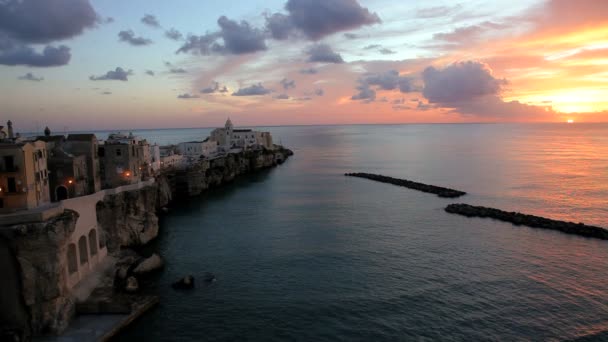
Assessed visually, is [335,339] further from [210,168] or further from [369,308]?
[210,168]

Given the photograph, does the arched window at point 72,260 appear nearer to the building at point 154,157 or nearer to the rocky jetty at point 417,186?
the building at point 154,157

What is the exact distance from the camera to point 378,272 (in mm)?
34250

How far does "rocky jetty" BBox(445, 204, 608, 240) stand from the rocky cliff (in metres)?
47.5

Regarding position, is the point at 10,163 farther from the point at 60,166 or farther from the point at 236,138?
the point at 236,138

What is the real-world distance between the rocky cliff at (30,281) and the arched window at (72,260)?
4408 millimetres

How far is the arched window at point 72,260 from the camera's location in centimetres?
2938

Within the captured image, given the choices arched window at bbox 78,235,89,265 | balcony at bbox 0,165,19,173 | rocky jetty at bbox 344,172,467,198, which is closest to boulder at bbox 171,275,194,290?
arched window at bbox 78,235,89,265

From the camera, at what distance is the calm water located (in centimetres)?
2572

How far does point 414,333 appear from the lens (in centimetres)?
2495

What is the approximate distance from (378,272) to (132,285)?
20.1m

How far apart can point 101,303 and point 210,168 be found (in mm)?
59357

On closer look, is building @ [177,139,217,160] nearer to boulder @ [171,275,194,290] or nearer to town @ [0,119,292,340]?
town @ [0,119,292,340]

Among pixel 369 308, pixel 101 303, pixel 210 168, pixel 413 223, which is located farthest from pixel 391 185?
pixel 101 303

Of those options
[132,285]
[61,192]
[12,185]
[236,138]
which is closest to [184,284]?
[132,285]
